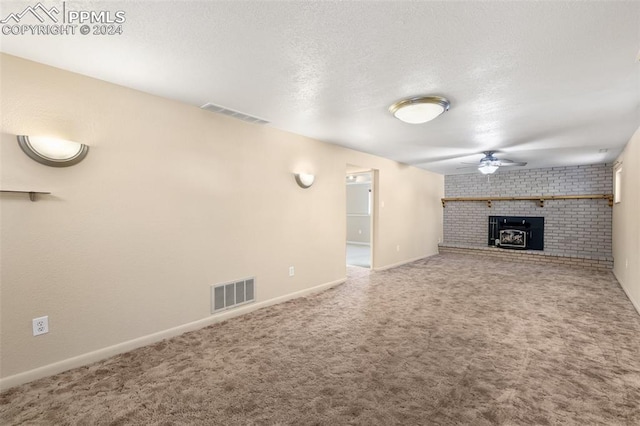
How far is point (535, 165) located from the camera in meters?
6.52

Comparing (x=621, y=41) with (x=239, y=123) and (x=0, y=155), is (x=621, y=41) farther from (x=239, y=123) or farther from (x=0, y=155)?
(x=0, y=155)

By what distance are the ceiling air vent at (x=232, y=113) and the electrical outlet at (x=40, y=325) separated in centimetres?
216

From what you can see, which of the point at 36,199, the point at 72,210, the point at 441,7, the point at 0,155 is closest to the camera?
the point at 441,7

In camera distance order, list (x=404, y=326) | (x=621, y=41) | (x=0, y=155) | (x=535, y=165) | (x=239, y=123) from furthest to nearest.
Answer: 1. (x=535, y=165)
2. (x=239, y=123)
3. (x=404, y=326)
4. (x=0, y=155)
5. (x=621, y=41)

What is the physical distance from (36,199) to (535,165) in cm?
817

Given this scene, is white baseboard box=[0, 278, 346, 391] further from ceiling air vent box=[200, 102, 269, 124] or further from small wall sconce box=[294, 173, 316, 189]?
ceiling air vent box=[200, 102, 269, 124]

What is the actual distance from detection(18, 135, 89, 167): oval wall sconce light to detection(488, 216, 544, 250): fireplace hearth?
8.25 m

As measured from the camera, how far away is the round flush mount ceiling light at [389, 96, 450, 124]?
2.61 meters

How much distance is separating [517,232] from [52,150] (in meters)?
8.49

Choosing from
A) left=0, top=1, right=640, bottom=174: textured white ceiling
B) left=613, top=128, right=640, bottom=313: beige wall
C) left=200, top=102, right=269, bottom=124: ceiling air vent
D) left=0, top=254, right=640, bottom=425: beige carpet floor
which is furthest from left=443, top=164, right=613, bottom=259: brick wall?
left=200, top=102, right=269, bottom=124: ceiling air vent

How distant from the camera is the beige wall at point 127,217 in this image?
2035 mm

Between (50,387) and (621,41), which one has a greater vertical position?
(621,41)

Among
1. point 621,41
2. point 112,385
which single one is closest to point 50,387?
point 112,385

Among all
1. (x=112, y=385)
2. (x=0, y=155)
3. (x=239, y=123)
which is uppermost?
(x=239, y=123)
